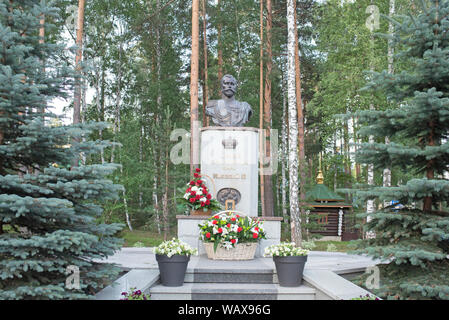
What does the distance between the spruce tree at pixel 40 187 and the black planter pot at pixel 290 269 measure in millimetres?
2175

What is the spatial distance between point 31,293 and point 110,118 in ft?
63.7

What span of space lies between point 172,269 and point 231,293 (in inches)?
31.8

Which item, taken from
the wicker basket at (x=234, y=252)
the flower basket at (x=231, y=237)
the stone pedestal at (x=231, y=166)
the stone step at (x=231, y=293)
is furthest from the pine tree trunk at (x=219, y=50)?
the stone step at (x=231, y=293)

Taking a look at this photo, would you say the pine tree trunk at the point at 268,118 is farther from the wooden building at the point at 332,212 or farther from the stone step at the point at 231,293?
the stone step at the point at 231,293

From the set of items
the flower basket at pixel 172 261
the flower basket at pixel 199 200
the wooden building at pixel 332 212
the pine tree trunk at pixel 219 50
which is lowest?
the wooden building at pixel 332 212

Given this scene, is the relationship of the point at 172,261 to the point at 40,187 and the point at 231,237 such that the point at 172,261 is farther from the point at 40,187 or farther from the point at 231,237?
the point at 40,187

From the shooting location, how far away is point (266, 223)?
7.93 m

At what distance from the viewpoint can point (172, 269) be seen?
530cm

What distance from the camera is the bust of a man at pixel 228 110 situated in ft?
29.0

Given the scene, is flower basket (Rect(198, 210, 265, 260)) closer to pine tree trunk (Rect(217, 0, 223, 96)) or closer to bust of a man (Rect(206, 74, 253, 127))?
bust of a man (Rect(206, 74, 253, 127))

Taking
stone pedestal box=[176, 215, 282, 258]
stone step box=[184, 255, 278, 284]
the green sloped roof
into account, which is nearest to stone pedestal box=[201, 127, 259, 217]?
stone pedestal box=[176, 215, 282, 258]

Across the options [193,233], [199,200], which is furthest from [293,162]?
[193,233]

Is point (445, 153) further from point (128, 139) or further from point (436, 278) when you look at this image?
point (128, 139)

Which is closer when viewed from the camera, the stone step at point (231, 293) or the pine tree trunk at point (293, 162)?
the stone step at point (231, 293)
